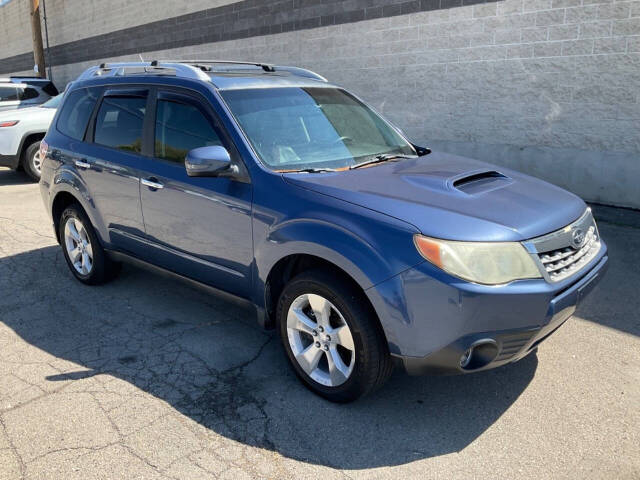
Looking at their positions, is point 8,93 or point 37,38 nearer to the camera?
point 8,93

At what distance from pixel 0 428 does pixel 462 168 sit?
305 cm

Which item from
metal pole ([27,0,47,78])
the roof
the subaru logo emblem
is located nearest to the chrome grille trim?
the subaru logo emblem

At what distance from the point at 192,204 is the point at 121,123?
3.95 ft

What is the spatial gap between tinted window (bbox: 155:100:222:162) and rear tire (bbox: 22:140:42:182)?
716 cm

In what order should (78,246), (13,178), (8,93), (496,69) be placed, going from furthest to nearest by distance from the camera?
1. (8,93)
2. (13,178)
3. (496,69)
4. (78,246)

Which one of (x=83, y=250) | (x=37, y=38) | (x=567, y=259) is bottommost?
(x=83, y=250)

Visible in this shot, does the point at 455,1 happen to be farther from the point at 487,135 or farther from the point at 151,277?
the point at 151,277

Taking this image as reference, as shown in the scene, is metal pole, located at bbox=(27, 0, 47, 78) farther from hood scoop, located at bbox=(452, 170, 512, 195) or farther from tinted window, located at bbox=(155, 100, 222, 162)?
hood scoop, located at bbox=(452, 170, 512, 195)

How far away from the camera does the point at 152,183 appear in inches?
158

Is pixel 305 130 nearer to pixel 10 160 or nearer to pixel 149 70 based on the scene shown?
pixel 149 70

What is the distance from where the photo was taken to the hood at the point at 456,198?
9.21 ft

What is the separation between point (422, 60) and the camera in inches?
349

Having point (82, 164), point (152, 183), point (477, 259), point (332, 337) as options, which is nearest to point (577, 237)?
point (477, 259)

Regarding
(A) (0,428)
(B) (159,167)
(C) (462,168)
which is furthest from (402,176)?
(A) (0,428)
